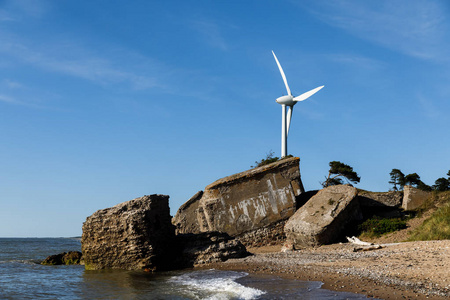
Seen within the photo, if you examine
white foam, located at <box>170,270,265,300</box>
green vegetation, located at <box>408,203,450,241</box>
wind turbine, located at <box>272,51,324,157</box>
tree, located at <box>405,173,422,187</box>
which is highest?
wind turbine, located at <box>272,51,324,157</box>

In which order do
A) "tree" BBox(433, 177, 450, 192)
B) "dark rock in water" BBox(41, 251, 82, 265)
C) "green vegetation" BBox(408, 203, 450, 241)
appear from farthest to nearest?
1. "tree" BBox(433, 177, 450, 192)
2. "dark rock in water" BBox(41, 251, 82, 265)
3. "green vegetation" BBox(408, 203, 450, 241)

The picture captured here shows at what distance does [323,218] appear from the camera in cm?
1752

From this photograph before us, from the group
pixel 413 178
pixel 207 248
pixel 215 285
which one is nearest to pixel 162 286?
pixel 215 285

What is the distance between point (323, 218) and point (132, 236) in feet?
26.4

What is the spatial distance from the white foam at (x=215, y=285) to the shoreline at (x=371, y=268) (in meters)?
1.04

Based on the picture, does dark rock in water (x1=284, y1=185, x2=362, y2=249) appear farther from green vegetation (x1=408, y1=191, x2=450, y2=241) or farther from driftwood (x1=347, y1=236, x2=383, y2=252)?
green vegetation (x1=408, y1=191, x2=450, y2=241)

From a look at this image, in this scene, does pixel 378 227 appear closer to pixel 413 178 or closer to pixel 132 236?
pixel 132 236

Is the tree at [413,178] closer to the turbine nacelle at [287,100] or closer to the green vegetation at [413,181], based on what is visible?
the green vegetation at [413,181]

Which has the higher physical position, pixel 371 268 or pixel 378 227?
pixel 378 227

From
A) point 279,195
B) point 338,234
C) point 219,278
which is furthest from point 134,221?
point 338,234

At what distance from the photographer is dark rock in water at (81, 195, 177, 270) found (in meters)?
15.1

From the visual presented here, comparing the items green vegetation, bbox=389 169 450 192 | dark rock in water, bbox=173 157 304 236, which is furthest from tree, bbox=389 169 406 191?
dark rock in water, bbox=173 157 304 236

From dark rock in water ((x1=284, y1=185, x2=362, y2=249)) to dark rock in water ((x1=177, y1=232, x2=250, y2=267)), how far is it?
8.87 feet

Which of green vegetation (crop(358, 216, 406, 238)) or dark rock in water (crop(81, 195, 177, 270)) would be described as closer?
dark rock in water (crop(81, 195, 177, 270))
